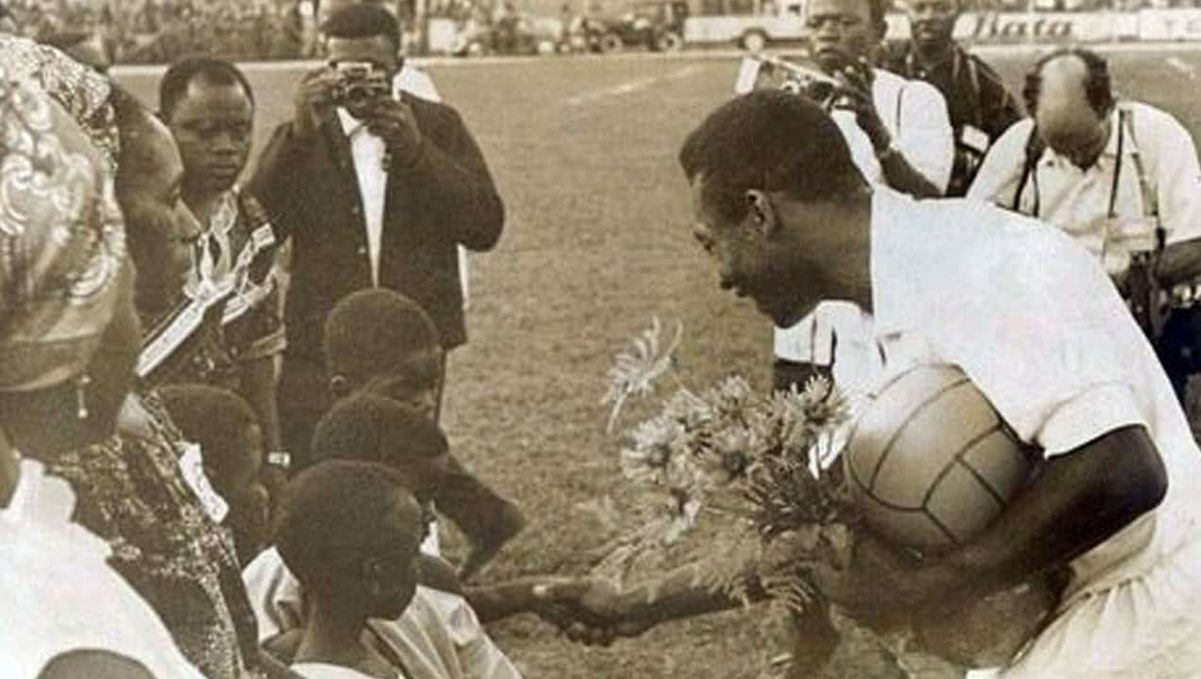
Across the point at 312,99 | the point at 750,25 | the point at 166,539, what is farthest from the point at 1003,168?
the point at 166,539

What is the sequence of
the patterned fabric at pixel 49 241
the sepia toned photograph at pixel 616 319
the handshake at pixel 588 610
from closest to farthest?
1. the patterned fabric at pixel 49 241
2. the sepia toned photograph at pixel 616 319
3. the handshake at pixel 588 610

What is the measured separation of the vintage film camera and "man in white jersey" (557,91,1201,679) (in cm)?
2

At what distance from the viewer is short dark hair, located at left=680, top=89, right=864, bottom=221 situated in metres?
3.09

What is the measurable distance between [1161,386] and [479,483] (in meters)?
0.92

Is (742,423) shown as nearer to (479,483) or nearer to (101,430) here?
(479,483)

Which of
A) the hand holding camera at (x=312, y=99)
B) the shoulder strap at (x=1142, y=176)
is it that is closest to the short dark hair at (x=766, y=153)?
the shoulder strap at (x=1142, y=176)

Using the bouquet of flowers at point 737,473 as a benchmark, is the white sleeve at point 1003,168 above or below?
above

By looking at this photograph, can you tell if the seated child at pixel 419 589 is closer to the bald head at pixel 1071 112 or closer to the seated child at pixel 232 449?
the seated child at pixel 232 449

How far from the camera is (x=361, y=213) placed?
3164mm

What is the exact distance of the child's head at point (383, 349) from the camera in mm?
3162

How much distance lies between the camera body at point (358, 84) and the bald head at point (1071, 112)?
34.4 inches

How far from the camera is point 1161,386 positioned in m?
3.13

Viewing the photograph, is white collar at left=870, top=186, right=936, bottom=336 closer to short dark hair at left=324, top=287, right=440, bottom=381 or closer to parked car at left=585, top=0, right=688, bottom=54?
parked car at left=585, top=0, right=688, bottom=54

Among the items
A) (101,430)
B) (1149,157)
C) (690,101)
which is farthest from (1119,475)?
(101,430)
